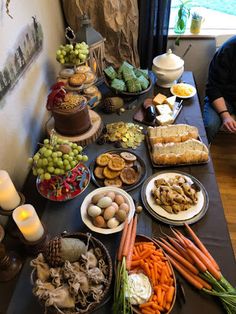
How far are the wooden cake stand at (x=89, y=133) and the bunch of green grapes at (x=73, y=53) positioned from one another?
0.29 meters

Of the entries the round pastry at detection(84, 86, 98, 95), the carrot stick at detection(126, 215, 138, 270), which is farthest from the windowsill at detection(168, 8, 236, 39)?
the carrot stick at detection(126, 215, 138, 270)

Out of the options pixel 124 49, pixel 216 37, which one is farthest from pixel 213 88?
pixel 124 49

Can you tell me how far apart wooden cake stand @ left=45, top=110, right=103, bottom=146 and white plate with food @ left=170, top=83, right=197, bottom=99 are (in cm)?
53

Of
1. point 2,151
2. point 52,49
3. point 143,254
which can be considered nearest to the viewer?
point 143,254

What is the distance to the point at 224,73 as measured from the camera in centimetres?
180

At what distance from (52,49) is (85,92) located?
40 cm

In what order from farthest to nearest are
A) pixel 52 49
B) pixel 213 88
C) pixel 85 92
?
pixel 213 88, pixel 52 49, pixel 85 92

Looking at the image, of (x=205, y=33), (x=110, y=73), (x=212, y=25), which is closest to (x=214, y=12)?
(x=212, y=25)

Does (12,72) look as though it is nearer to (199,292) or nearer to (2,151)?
(2,151)

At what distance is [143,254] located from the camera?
2.96 ft

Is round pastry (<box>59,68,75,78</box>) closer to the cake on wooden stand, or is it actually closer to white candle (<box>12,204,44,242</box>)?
the cake on wooden stand

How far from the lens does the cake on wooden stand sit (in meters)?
1.22

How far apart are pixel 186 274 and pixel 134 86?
109cm

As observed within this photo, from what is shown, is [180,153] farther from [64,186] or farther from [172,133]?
[64,186]
